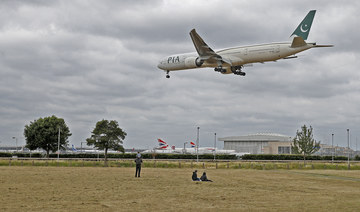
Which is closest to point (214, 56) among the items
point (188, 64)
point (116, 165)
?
point (188, 64)

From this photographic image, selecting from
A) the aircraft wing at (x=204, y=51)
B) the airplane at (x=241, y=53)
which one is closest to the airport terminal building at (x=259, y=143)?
the airplane at (x=241, y=53)

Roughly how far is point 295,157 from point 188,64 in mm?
47929

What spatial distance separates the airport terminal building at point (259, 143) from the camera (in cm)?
14124

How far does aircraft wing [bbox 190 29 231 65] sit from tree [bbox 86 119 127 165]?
90.2ft

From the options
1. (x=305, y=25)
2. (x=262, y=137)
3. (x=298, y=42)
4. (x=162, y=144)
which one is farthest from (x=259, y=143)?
(x=298, y=42)

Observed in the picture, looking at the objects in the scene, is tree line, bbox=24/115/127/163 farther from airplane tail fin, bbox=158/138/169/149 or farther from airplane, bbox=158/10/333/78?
airplane tail fin, bbox=158/138/169/149

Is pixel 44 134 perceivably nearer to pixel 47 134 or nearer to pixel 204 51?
pixel 47 134

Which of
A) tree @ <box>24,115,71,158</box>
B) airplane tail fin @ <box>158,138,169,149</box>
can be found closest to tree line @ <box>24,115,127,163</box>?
tree @ <box>24,115,71,158</box>

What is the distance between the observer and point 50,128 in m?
85.8

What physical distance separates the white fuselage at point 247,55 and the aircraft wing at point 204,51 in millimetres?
489

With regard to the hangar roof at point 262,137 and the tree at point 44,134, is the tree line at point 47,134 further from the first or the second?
the hangar roof at point 262,137

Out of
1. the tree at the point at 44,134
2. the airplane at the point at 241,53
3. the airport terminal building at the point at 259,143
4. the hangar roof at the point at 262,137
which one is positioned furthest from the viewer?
the hangar roof at the point at 262,137

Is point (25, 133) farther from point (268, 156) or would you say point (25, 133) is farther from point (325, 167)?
point (325, 167)

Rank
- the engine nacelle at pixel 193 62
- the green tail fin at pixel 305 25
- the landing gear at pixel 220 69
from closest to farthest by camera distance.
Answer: the green tail fin at pixel 305 25
the landing gear at pixel 220 69
the engine nacelle at pixel 193 62
